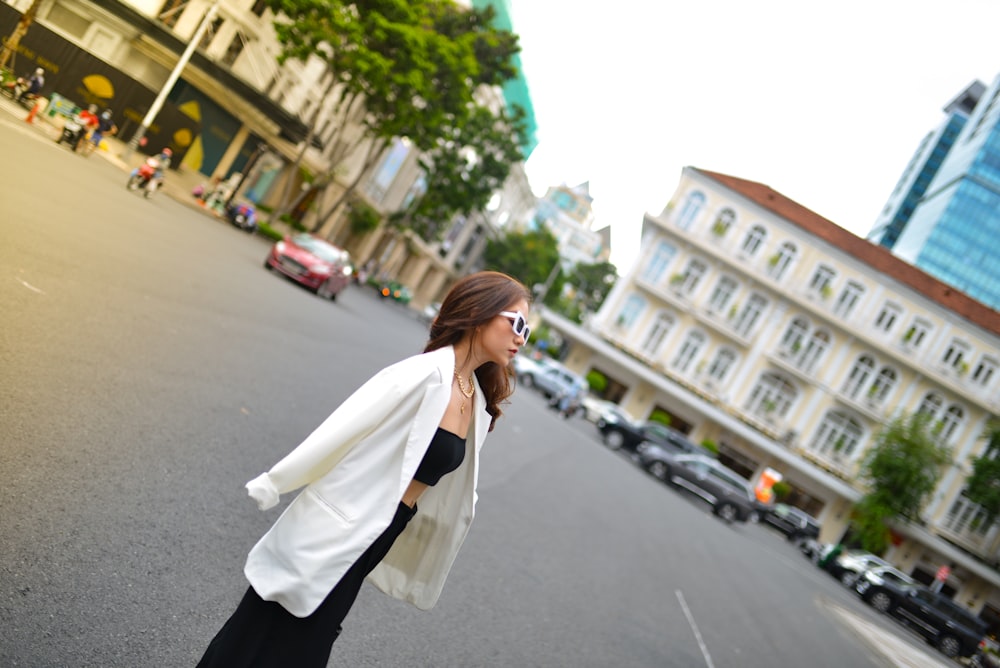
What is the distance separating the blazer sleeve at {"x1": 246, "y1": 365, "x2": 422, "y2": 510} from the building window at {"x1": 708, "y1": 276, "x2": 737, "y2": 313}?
39.6 m

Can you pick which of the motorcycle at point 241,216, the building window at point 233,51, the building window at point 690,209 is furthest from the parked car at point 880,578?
the building window at point 233,51

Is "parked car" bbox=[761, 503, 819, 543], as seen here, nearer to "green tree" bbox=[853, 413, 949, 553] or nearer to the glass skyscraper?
"green tree" bbox=[853, 413, 949, 553]

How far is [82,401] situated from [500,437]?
31.1ft

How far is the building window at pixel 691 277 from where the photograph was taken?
39.5 m

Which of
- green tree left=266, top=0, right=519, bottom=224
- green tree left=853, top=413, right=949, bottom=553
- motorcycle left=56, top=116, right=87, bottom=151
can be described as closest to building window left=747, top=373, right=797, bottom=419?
green tree left=853, top=413, right=949, bottom=553

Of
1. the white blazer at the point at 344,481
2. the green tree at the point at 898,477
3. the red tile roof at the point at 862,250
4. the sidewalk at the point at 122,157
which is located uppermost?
the red tile roof at the point at 862,250

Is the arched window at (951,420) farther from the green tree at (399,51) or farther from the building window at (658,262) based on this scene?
the green tree at (399,51)

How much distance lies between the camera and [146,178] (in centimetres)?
1730

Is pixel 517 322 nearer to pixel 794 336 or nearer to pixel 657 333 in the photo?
pixel 657 333

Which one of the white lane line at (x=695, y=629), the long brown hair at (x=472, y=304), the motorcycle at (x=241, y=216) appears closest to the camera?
the long brown hair at (x=472, y=304)

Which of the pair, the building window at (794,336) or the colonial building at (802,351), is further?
the building window at (794,336)

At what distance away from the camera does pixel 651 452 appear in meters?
20.9

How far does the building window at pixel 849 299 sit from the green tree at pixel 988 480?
33.0 feet

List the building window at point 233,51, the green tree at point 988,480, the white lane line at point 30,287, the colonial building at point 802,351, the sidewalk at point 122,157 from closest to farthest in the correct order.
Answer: the white lane line at point 30,287
the sidewalk at point 122,157
the building window at point 233,51
the green tree at point 988,480
the colonial building at point 802,351
